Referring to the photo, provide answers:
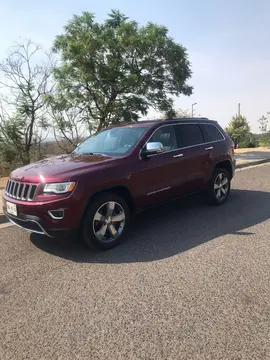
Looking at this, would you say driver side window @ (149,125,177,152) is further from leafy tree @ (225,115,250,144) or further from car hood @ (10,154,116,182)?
leafy tree @ (225,115,250,144)

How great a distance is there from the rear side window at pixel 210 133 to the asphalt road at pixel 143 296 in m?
1.95

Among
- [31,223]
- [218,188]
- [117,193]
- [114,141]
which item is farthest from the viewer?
[218,188]

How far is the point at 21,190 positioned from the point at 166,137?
98.2 inches

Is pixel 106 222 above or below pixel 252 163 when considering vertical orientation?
above

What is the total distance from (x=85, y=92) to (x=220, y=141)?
1076 centimetres

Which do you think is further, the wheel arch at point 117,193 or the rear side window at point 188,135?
the rear side window at point 188,135

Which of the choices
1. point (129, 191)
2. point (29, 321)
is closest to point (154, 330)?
point (29, 321)

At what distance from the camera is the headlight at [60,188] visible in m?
3.83

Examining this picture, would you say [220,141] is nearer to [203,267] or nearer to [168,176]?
[168,176]

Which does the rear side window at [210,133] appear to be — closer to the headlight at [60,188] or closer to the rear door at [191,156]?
the rear door at [191,156]

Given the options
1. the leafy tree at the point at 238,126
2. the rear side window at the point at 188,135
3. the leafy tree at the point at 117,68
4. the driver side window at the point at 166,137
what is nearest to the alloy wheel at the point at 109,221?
the driver side window at the point at 166,137

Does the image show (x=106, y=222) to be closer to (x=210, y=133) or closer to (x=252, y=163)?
(x=210, y=133)

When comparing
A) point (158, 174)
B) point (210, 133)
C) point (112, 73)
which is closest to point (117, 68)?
point (112, 73)

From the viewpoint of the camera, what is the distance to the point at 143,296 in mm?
3023
